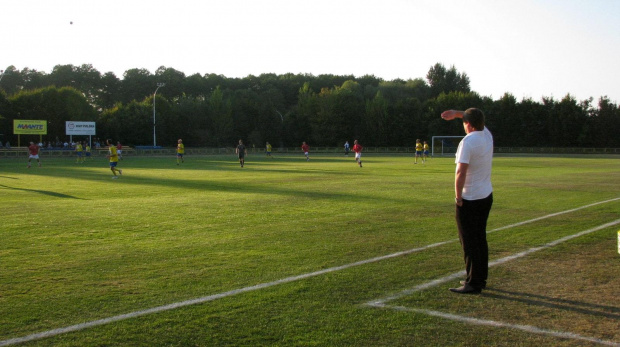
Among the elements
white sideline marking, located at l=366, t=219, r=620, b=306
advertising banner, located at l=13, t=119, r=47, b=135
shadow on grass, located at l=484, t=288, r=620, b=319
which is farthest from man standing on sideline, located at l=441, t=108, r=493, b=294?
advertising banner, located at l=13, t=119, r=47, b=135

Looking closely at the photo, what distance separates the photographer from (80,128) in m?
71.6

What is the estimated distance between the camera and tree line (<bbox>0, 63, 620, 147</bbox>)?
77.1 metres

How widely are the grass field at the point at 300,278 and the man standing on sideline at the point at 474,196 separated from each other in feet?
0.97

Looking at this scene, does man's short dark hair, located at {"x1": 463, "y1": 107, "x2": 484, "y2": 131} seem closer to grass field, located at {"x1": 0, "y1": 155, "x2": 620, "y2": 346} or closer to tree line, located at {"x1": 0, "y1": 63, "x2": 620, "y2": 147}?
grass field, located at {"x1": 0, "y1": 155, "x2": 620, "y2": 346}

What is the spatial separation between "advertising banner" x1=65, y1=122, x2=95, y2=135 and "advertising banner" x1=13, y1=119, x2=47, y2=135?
2971mm

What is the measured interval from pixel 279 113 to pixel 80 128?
32.9 m

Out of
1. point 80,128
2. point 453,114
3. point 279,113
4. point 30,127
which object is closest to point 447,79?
point 279,113

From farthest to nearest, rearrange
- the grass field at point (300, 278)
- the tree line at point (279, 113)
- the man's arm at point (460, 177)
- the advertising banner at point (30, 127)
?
the tree line at point (279, 113) → the advertising banner at point (30, 127) → the man's arm at point (460, 177) → the grass field at point (300, 278)

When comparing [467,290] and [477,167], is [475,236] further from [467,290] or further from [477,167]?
[477,167]

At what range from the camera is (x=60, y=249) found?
806 centimetres

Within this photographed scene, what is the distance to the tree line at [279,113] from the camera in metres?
77.1

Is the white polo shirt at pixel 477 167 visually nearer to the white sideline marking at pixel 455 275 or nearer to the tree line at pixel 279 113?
the white sideline marking at pixel 455 275

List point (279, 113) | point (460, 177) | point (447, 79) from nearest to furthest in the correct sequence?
1. point (460, 177)
2. point (279, 113)
3. point (447, 79)

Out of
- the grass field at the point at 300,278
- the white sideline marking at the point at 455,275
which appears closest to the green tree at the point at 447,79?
the grass field at the point at 300,278
